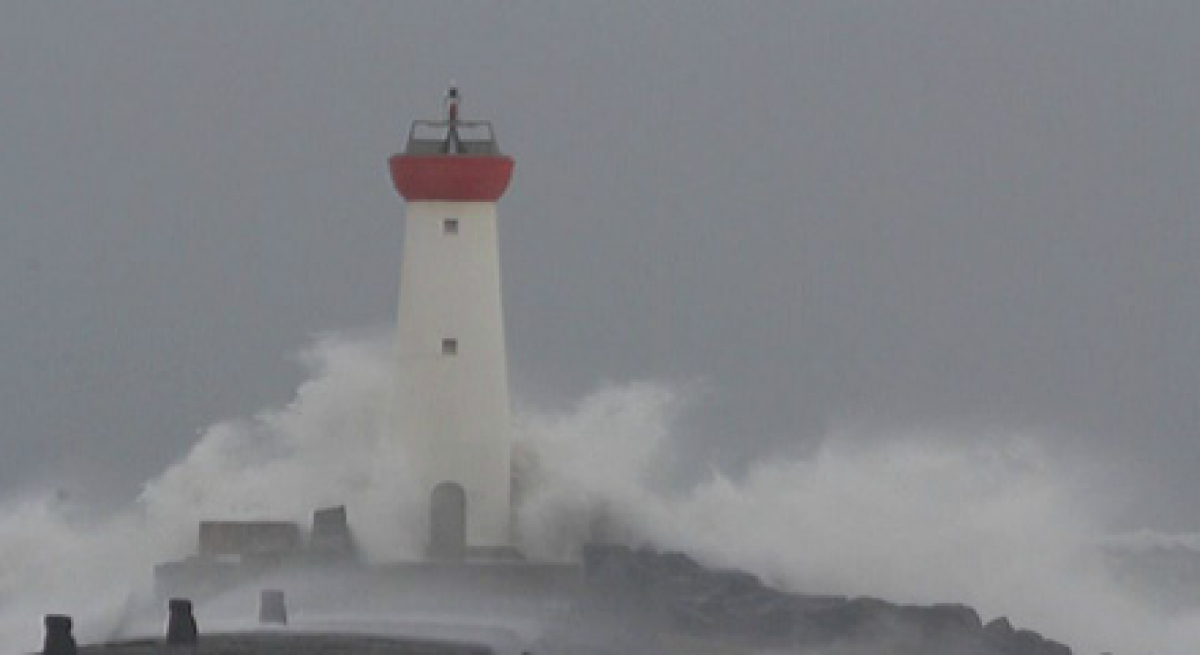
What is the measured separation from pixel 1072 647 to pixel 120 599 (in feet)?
32.4

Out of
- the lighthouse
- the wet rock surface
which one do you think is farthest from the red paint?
the wet rock surface

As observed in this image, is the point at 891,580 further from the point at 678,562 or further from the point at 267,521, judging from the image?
the point at 267,521

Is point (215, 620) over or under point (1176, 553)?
under

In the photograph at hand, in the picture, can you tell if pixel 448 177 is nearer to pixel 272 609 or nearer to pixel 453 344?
pixel 453 344

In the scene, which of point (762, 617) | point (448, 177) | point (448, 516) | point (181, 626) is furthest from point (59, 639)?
point (448, 177)

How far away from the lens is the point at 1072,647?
4969 cm

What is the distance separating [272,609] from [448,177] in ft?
22.6

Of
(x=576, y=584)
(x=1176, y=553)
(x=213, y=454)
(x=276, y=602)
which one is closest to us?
(x=276, y=602)

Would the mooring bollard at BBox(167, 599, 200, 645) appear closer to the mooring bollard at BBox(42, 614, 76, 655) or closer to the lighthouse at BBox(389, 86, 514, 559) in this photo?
the mooring bollard at BBox(42, 614, 76, 655)

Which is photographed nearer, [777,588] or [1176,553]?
[777,588]

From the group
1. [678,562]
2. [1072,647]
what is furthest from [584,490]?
[1072,647]

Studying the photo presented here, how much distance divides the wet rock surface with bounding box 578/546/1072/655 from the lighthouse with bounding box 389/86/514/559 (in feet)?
4.59

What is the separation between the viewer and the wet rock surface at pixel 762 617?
45.2 m

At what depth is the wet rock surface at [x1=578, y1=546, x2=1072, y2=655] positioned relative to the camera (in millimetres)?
45188
